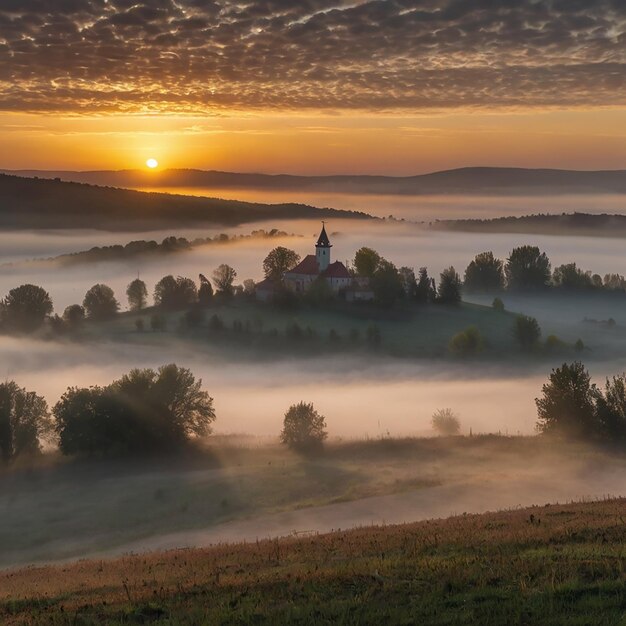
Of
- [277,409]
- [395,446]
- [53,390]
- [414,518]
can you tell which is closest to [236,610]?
[414,518]

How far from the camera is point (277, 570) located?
23.6 m

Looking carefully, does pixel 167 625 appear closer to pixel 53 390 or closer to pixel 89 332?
pixel 53 390

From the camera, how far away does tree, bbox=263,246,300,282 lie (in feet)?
495

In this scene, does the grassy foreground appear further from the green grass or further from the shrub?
the shrub

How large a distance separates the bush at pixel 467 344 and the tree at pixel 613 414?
54059 mm

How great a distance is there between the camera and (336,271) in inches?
5812

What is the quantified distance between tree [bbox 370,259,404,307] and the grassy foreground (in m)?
112

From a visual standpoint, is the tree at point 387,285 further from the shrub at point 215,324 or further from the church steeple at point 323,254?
the shrub at point 215,324

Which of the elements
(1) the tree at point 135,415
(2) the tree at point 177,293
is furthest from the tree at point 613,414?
(2) the tree at point 177,293

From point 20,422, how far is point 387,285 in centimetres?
7957

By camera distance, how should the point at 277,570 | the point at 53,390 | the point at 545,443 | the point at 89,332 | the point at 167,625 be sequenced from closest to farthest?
the point at 167,625 < the point at 277,570 < the point at 545,443 < the point at 53,390 < the point at 89,332

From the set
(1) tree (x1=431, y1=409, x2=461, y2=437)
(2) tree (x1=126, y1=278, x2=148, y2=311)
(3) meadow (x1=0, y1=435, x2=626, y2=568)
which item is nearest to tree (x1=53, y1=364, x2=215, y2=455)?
(3) meadow (x1=0, y1=435, x2=626, y2=568)

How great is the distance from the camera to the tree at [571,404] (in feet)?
245

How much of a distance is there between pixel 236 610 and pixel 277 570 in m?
5.28
